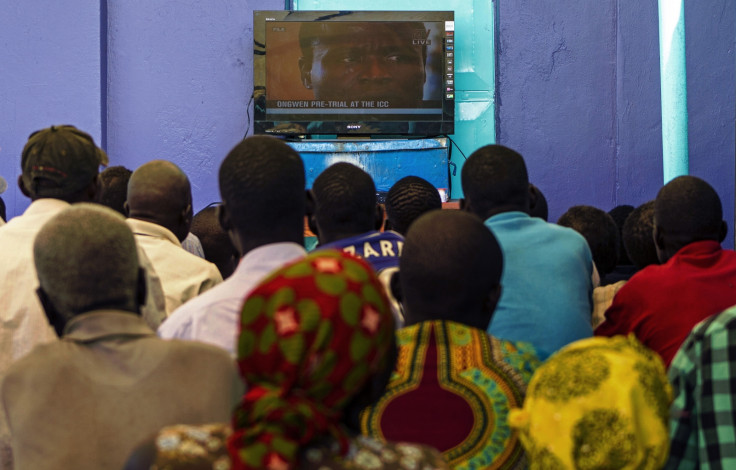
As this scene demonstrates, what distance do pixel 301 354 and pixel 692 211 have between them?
190 cm

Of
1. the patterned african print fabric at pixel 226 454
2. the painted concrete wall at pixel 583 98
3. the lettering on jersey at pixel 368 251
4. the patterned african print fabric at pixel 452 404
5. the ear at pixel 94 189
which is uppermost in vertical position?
the painted concrete wall at pixel 583 98

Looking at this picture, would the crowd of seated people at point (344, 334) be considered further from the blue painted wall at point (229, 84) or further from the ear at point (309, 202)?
the blue painted wall at point (229, 84)

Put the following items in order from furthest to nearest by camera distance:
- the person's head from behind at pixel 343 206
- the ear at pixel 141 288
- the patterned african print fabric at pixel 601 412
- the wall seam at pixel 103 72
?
the wall seam at pixel 103 72 → the person's head from behind at pixel 343 206 → the ear at pixel 141 288 → the patterned african print fabric at pixel 601 412

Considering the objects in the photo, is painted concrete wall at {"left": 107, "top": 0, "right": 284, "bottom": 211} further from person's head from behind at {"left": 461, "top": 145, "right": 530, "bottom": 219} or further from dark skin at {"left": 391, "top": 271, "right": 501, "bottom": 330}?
dark skin at {"left": 391, "top": 271, "right": 501, "bottom": 330}

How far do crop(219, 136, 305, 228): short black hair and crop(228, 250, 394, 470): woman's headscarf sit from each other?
0.99 m

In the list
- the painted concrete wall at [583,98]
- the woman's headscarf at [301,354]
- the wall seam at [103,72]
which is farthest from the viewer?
the wall seam at [103,72]

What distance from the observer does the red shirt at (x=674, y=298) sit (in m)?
2.34

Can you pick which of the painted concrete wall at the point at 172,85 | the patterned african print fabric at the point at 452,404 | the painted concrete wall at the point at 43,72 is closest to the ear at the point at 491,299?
the patterned african print fabric at the point at 452,404

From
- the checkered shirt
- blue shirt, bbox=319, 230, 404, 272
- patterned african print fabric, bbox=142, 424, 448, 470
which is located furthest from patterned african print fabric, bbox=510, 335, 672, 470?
blue shirt, bbox=319, 230, 404, 272

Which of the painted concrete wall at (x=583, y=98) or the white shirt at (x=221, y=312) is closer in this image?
the white shirt at (x=221, y=312)

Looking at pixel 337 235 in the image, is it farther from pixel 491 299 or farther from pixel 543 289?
pixel 491 299

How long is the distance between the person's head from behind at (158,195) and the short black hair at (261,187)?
2.74 ft

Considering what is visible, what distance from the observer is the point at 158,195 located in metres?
2.83

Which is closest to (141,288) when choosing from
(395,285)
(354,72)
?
(395,285)
